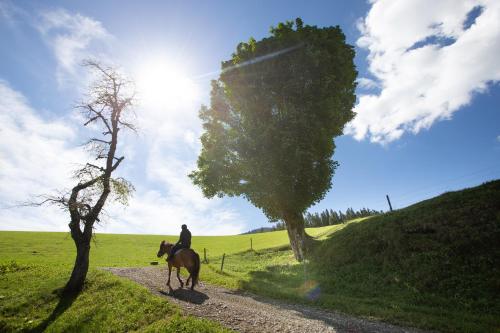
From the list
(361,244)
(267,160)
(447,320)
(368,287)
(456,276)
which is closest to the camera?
(447,320)

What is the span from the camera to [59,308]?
15.9m

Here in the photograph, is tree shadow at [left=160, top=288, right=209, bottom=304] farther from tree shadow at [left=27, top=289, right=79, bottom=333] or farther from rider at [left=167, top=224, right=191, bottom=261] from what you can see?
tree shadow at [left=27, top=289, right=79, bottom=333]

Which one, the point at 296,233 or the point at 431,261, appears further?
the point at 296,233

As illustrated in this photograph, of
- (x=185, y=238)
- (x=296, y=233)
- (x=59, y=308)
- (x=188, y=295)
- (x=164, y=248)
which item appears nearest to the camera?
(x=188, y=295)

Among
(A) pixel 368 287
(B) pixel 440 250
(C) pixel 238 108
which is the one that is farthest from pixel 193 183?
(B) pixel 440 250

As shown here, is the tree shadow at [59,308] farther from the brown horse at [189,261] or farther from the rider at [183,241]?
the rider at [183,241]

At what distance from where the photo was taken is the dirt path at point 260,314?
396 inches

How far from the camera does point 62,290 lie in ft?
59.4

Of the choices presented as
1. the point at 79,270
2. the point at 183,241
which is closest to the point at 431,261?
the point at 183,241

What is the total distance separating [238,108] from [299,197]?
11095 mm

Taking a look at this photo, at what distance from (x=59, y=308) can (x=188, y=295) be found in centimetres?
767

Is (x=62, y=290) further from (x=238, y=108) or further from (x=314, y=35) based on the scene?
(x=314, y=35)

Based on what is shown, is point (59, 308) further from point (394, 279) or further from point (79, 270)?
point (394, 279)

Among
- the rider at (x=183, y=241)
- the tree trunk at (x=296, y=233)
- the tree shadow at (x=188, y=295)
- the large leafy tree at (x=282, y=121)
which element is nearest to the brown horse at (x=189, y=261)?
the rider at (x=183, y=241)
